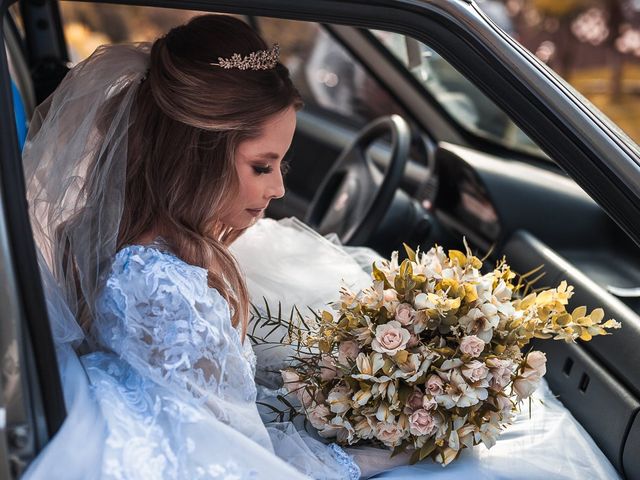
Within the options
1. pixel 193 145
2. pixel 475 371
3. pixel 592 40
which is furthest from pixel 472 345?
pixel 592 40

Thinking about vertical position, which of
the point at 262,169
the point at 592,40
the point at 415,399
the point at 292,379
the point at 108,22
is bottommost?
the point at 108,22

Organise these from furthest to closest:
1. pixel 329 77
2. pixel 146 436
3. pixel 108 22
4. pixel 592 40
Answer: pixel 592 40, pixel 108 22, pixel 329 77, pixel 146 436

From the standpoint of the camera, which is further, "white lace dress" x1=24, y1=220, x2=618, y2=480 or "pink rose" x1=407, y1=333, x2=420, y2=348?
"pink rose" x1=407, y1=333, x2=420, y2=348

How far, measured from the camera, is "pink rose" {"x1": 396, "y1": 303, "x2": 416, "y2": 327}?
1.59 metres

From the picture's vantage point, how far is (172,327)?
1.49 m

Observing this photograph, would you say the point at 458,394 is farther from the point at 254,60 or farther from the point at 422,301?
the point at 254,60

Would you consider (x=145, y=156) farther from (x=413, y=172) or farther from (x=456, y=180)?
(x=413, y=172)

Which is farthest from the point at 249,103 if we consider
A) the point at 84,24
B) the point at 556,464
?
the point at 84,24

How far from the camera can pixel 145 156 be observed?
1.75 metres

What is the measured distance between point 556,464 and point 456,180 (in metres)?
1.46

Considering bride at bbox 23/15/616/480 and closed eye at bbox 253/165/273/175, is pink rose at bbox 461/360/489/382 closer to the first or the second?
bride at bbox 23/15/616/480

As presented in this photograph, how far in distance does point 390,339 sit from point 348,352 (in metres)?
0.11

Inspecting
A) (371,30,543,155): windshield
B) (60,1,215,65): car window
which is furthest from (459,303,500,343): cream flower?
(60,1,215,65): car window

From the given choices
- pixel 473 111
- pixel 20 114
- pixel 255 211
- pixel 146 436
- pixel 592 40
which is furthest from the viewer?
pixel 592 40
